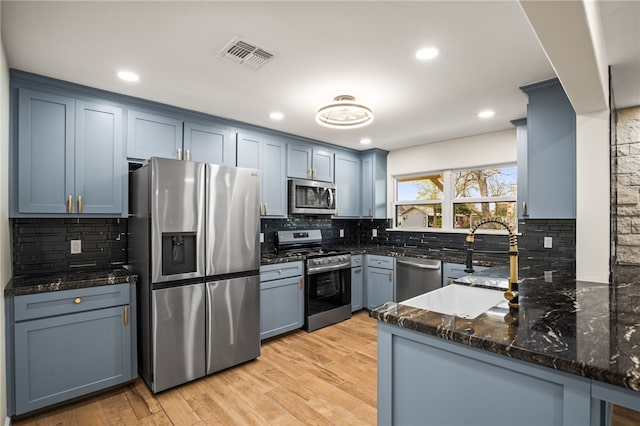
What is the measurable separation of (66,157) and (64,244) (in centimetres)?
76

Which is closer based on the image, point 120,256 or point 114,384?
point 114,384

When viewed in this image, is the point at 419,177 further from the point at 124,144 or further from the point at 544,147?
the point at 124,144

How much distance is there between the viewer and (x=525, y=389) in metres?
1.08

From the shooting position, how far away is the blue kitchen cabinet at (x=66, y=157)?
7.68 feet

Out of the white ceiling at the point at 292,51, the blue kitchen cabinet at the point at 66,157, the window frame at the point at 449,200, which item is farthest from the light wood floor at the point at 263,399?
the white ceiling at the point at 292,51

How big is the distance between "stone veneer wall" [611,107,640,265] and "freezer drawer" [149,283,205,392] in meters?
3.70

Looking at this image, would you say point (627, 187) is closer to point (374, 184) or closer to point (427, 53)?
point (427, 53)

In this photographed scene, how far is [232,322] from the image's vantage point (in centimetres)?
287

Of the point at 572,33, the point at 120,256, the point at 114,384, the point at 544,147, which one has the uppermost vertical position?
the point at 572,33

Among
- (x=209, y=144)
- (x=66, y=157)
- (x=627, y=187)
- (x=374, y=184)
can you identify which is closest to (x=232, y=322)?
(x=209, y=144)

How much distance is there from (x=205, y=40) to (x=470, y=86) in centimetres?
198

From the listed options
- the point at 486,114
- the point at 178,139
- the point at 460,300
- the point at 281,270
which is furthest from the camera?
the point at 281,270

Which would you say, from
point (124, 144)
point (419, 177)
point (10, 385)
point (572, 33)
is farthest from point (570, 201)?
point (10, 385)

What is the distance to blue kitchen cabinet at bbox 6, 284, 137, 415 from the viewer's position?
2092 mm
